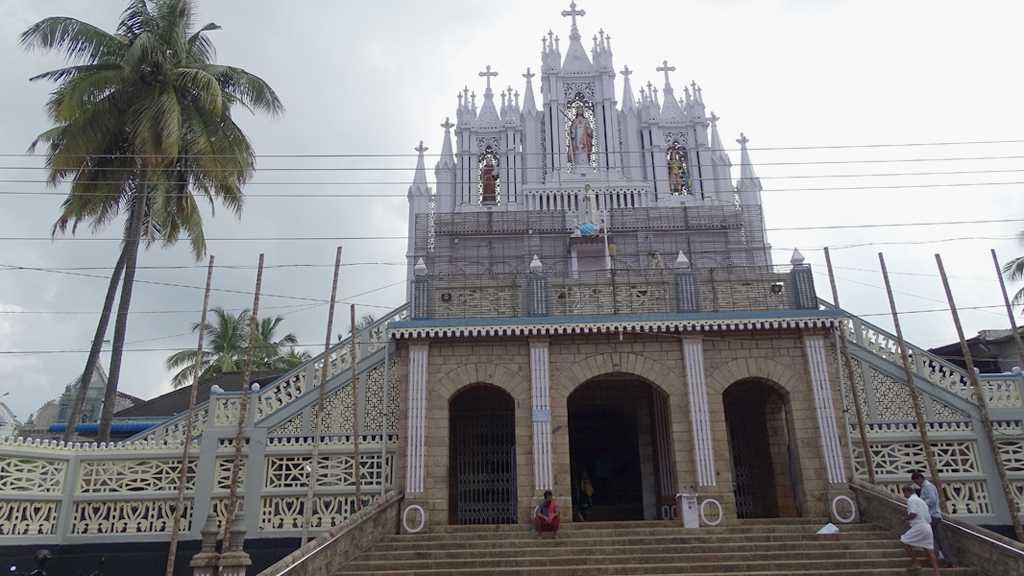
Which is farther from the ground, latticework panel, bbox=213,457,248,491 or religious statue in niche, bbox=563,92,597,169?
religious statue in niche, bbox=563,92,597,169

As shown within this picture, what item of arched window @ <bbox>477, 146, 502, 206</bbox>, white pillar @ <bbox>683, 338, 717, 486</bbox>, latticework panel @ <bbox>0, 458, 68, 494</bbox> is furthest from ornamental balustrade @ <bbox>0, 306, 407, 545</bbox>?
arched window @ <bbox>477, 146, 502, 206</bbox>

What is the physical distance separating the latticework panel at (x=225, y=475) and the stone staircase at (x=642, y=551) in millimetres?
3243

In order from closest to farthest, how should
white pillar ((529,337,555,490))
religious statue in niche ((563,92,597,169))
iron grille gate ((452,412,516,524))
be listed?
1. white pillar ((529,337,555,490))
2. iron grille gate ((452,412,516,524))
3. religious statue in niche ((563,92,597,169))

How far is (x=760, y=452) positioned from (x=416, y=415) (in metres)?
8.20

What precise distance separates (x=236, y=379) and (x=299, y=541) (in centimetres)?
1106

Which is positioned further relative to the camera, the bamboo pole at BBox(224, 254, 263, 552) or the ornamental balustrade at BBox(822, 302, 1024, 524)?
the ornamental balustrade at BBox(822, 302, 1024, 524)

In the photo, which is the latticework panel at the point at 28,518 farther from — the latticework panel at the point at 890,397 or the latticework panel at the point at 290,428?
the latticework panel at the point at 890,397

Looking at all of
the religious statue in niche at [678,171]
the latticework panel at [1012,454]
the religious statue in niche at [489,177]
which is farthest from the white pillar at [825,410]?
the religious statue in niche at [489,177]

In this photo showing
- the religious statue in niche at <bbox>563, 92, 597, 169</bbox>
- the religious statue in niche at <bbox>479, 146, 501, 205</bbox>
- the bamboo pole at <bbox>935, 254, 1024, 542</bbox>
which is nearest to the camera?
the bamboo pole at <bbox>935, 254, 1024, 542</bbox>

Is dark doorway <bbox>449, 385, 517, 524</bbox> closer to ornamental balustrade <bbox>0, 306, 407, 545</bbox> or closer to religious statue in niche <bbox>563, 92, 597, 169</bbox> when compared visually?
ornamental balustrade <bbox>0, 306, 407, 545</bbox>

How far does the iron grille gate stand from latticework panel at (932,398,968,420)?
860 cm

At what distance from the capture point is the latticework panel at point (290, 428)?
13.6 meters

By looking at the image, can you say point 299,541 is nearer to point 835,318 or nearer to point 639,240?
point 835,318

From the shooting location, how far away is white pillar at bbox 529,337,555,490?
13.0 meters
